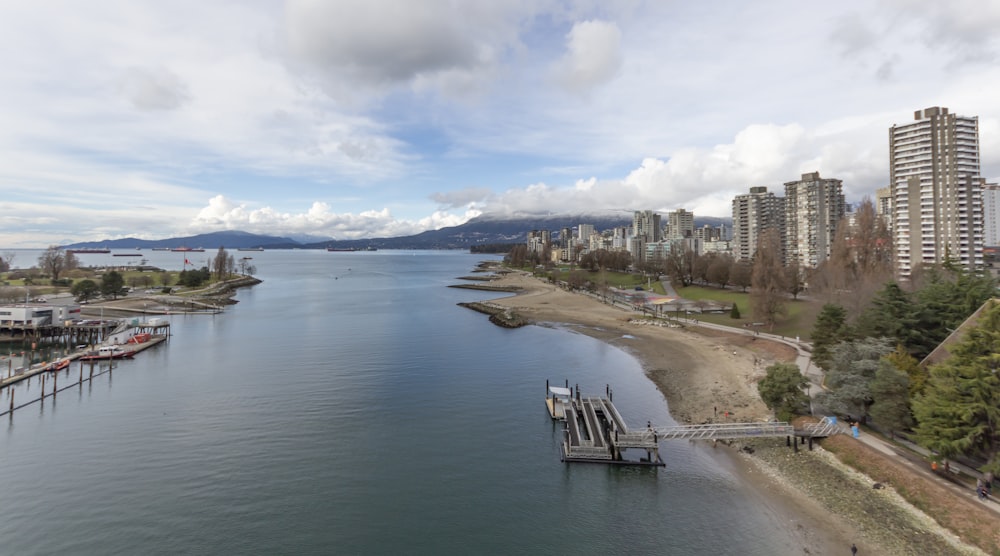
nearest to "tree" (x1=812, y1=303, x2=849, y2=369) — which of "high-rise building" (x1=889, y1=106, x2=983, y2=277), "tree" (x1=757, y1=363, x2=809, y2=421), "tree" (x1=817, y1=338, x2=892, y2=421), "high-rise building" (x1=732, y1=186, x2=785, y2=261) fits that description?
"tree" (x1=817, y1=338, x2=892, y2=421)

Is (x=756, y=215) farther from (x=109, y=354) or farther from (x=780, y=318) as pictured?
(x=109, y=354)

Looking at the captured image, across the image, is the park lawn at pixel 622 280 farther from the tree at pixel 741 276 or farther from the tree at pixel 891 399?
the tree at pixel 891 399

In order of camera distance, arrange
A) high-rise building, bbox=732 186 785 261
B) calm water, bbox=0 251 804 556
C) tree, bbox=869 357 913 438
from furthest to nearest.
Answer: high-rise building, bbox=732 186 785 261 → tree, bbox=869 357 913 438 → calm water, bbox=0 251 804 556

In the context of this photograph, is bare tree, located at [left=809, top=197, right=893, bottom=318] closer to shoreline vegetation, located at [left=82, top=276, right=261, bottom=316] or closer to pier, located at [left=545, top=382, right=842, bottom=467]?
pier, located at [left=545, top=382, right=842, bottom=467]

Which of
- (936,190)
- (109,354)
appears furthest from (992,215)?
(109,354)

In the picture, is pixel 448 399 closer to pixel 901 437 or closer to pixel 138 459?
pixel 138 459

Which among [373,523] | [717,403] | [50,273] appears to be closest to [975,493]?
[717,403]
